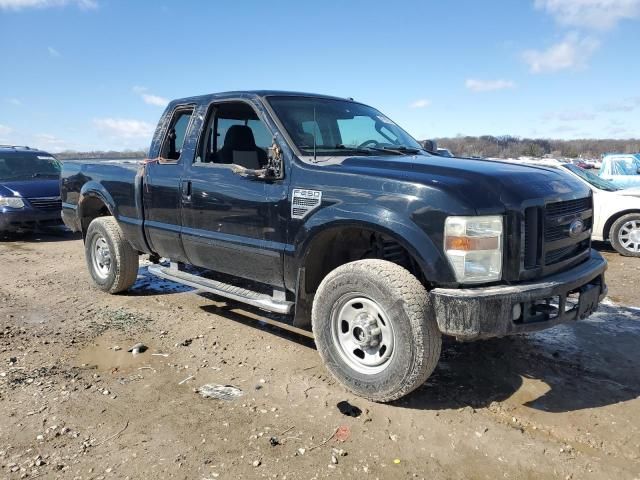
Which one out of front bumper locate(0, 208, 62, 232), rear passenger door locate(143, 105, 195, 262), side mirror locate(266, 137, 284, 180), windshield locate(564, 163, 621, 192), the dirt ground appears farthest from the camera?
front bumper locate(0, 208, 62, 232)

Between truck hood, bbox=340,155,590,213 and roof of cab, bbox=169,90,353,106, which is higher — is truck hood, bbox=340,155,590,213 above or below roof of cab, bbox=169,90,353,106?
below

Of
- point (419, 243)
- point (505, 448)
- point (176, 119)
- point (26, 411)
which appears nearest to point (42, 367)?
point (26, 411)

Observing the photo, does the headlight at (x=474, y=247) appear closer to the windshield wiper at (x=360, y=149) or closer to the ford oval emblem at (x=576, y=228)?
the ford oval emblem at (x=576, y=228)

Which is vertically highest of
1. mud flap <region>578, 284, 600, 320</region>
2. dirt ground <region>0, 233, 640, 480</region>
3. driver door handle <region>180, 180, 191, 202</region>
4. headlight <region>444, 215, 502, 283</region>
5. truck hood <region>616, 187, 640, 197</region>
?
driver door handle <region>180, 180, 191, 202</region>

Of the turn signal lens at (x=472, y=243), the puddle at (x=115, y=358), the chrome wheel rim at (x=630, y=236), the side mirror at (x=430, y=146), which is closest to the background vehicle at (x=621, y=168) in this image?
the chrome wheel rim at (x=630, y=236)

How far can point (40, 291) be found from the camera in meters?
6.40

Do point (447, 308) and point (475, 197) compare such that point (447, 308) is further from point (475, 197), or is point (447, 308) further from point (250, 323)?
point (250, 323)

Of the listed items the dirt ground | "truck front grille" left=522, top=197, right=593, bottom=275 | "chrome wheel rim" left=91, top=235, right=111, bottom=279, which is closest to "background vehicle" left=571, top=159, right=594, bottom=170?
the dirt ground

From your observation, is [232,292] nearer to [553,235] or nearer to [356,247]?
[356,247]

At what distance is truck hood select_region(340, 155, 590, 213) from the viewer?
10.6 ft

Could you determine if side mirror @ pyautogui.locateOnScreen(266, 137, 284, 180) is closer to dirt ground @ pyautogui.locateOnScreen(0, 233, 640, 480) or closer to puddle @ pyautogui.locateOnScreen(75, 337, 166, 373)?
dirt ground @ pyautogui.locateOnScreen(0, 233, 640, 480)

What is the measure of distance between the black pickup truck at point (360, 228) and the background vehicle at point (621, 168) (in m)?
10.2

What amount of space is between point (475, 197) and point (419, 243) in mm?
432

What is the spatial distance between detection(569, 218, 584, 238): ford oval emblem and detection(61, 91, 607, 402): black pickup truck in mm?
11
